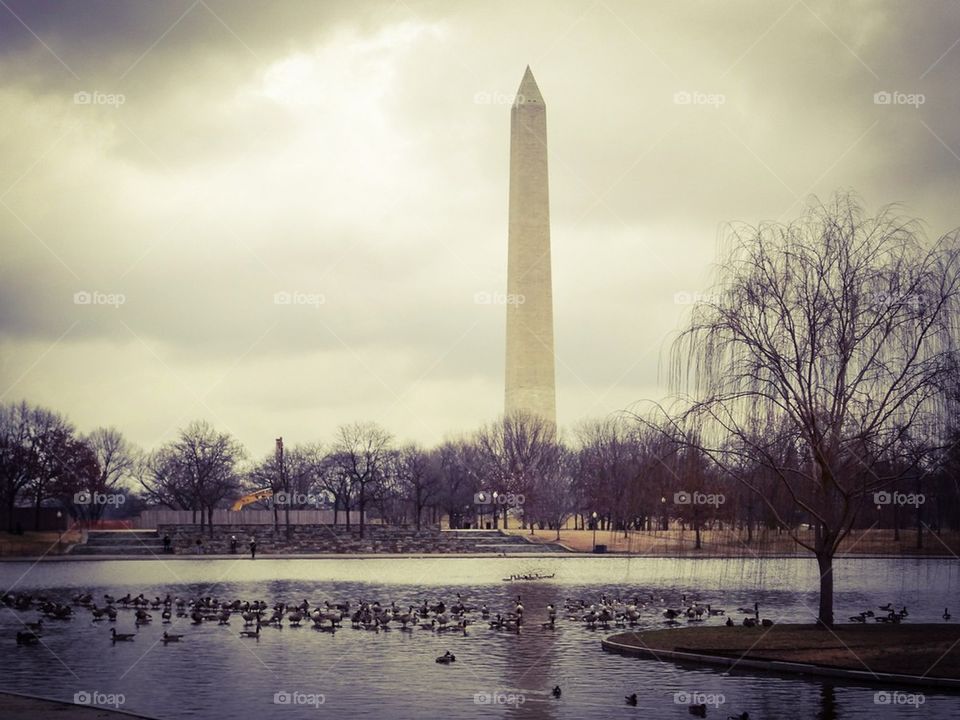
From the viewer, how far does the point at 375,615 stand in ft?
106

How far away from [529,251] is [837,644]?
6209cm

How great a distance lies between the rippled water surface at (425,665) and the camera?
753 inches

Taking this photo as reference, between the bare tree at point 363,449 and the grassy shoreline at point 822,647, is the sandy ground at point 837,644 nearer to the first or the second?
the grassy shoreline at point 822,647

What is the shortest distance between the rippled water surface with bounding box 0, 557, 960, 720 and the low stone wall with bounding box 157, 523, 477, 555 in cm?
2883

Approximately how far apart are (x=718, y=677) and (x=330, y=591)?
23.2 metres

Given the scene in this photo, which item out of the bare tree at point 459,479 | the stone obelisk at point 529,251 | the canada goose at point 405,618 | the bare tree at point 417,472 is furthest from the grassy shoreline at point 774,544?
the bare tree at point 459,479

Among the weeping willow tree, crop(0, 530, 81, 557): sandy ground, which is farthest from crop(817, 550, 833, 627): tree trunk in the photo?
crop(0, 530, 81, 557): sandy ground

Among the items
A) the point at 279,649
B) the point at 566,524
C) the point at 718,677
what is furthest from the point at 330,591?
the point at 566,524

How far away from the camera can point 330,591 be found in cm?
4316

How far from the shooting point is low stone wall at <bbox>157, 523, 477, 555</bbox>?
75438mm

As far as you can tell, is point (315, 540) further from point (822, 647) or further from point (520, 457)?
point (822, 647)

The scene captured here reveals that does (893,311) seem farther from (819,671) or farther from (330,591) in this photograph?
(330,591)

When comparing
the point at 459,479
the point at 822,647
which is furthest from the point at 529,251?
the point at 822,647

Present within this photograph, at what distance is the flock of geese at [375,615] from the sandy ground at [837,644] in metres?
1.67
